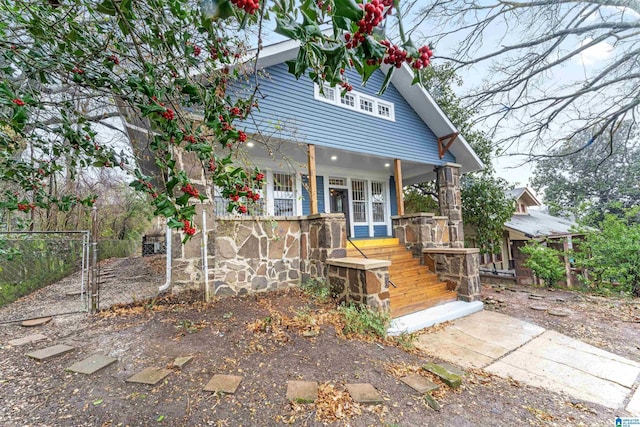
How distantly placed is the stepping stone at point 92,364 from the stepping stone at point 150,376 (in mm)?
438

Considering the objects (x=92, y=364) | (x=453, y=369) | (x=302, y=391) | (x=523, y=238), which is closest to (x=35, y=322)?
(x=92, y=364)

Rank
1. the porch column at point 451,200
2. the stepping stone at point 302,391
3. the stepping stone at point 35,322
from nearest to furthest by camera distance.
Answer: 1. the stepping stone at point 302,391
2. the stepping stone at point 35,322
3. the porch column at point 451,200

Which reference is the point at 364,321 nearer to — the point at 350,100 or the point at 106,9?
the point at 106,9

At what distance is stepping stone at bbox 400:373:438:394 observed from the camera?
2.46 meters

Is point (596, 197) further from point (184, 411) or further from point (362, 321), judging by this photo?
point (184, 411)

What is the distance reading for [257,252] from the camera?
5.14 m

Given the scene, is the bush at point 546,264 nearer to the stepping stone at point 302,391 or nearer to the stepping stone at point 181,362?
the stepping stone at point 302,391

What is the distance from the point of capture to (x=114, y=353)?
2828 millimetres

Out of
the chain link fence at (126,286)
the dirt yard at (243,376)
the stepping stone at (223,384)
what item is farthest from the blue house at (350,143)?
the stepping stone at (223,384)

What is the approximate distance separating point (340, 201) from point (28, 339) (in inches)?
293

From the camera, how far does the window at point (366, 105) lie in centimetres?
740

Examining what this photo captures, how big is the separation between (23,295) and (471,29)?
12.1 meters

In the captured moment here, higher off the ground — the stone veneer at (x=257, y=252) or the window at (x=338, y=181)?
the window at (x=338, y=181)

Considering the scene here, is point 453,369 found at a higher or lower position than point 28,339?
lower
